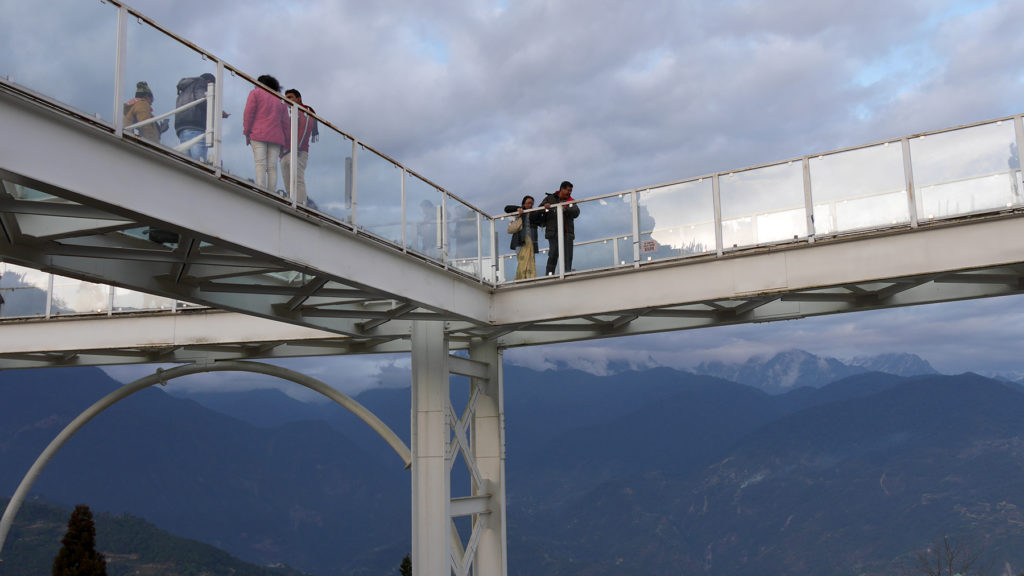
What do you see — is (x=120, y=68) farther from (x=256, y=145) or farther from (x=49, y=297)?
(x=49, y=297)

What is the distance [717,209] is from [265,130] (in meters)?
8.47

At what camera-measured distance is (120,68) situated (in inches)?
425

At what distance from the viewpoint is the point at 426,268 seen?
1766cm

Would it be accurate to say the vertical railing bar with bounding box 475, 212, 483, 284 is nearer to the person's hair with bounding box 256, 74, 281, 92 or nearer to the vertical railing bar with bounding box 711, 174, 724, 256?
the vertical railing bar with bounding box 711, 174, 724, 256

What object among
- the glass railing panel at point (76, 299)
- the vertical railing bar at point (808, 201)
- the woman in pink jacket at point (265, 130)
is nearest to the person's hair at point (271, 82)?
the woman in pink jacket at point (265, 130)

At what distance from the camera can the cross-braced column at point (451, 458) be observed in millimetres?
18781

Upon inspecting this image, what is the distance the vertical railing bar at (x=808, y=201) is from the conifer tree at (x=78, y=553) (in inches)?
1134

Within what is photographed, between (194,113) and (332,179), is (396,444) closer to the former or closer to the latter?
(332,179)

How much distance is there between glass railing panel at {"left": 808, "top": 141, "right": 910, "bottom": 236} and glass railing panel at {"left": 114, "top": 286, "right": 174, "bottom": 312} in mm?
15141

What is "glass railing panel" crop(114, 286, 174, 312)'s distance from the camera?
912 inches

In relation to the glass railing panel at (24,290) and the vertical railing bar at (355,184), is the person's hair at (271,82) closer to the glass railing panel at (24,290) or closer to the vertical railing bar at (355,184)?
the vertical railing bar at (355,184)

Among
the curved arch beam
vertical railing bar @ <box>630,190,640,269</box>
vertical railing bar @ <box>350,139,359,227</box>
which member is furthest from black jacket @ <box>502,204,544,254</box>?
the curved arch beam

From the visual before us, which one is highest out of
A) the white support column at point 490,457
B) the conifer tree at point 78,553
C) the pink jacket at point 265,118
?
the pink jacket at point 265,118

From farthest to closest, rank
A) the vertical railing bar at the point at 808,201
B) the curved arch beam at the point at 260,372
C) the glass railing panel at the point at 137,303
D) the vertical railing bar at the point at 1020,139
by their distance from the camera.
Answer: the curved arch beam at the point at 260,372 → the glass railing panel at the point at 137,303 → the vertical railing bar at the point at 808,201 → the vertical railing bar at the point at 1020,139
